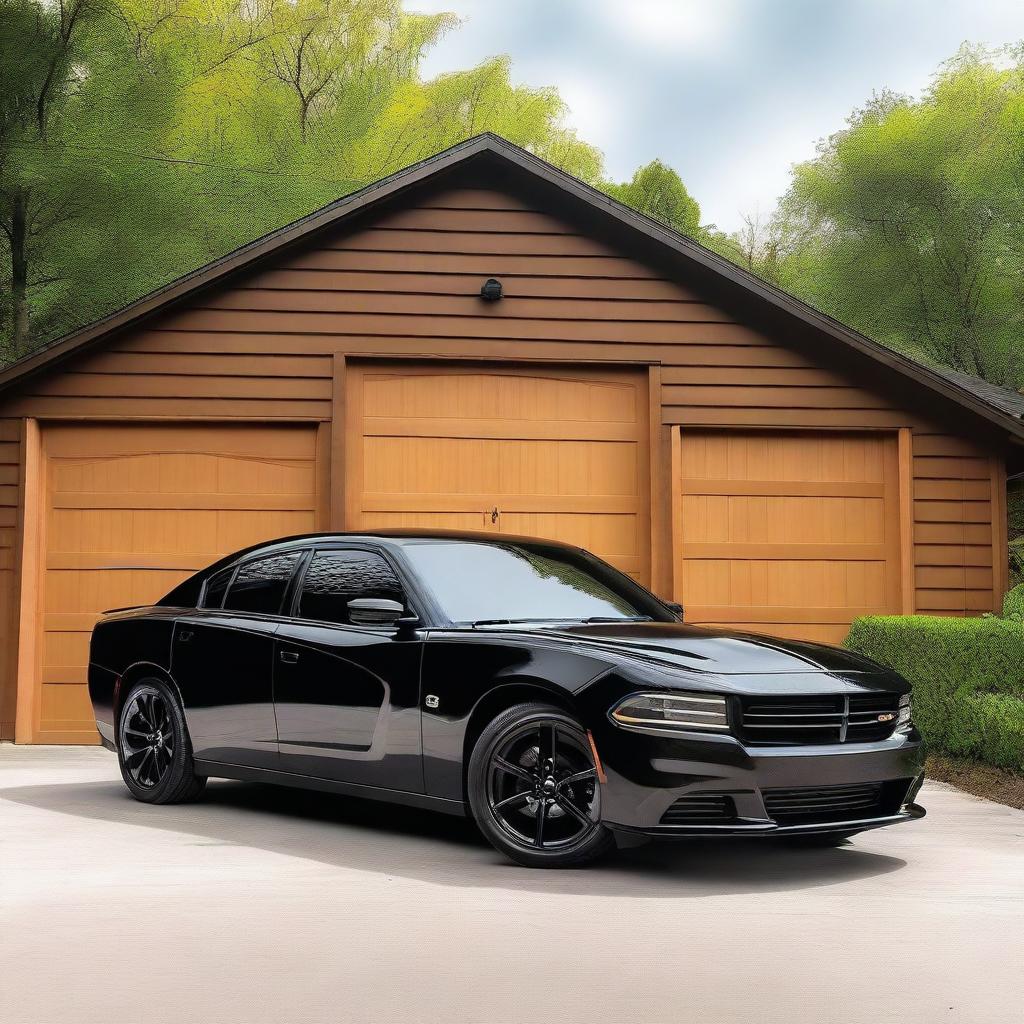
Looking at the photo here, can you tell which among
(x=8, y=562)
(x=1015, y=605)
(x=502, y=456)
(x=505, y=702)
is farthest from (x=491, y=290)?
(x=505, y=702)

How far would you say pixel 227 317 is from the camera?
12906mm

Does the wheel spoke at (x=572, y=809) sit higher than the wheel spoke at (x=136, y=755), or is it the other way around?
the wheel spoke at (x=572, y=809)

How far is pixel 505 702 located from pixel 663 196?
3104cm

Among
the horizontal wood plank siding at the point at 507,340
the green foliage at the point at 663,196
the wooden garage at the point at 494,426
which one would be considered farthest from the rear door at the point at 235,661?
the green foliage at the point at 663,196

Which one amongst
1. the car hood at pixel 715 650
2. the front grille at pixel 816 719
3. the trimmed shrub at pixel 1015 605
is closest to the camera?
the front grille at pixel 816 719

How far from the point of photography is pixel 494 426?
13.0 meters

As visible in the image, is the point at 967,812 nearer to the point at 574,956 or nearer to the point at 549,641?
the point at 549,641

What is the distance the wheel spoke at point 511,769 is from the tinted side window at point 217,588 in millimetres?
2557

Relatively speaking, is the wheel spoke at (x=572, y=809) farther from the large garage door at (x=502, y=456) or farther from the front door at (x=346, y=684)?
the large garage door at (x=502, y=456)

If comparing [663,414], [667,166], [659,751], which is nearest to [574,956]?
[659,751]

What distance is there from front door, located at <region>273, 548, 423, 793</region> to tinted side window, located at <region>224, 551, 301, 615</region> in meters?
0.18

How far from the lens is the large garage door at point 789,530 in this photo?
1302 centimetres

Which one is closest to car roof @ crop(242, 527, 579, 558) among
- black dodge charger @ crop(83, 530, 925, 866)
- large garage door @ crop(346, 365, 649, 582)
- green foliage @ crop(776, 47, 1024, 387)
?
black dodge charger @ crop(83, 530, 925, 866)

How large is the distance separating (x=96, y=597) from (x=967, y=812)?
7552 millimetres
